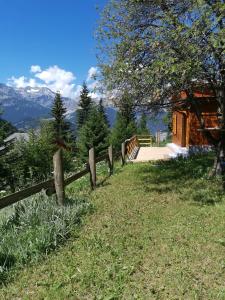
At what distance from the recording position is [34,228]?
810 cm

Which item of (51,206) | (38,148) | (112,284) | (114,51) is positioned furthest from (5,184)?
(112,284)

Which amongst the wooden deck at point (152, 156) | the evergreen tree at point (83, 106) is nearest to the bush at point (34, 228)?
the wooden deck at point (152, 156)

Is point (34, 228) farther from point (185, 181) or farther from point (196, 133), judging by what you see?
point (196, 133)

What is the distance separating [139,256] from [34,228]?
7.76 feet

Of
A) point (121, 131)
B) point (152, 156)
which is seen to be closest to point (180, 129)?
point (152, 156)

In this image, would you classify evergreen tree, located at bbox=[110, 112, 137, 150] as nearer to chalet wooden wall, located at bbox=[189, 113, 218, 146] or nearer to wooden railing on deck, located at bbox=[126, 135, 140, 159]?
wooden railing on deck, located at bbox=[126, 135, 140, 159]

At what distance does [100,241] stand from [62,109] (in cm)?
6728

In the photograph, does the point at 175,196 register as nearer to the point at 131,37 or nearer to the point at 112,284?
the point at 131,37

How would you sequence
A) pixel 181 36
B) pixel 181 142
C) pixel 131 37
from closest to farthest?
pixel 181 36 < pixel 131 37 < pixel 181 142

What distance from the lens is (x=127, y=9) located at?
14.1m

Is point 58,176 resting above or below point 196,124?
below

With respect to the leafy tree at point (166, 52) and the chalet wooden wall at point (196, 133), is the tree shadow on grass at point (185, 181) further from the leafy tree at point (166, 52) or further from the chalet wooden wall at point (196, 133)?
the chalet wooden wall at point (196, 133)

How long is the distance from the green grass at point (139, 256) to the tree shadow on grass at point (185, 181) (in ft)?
0.51

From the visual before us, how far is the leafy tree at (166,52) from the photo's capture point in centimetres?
1102
